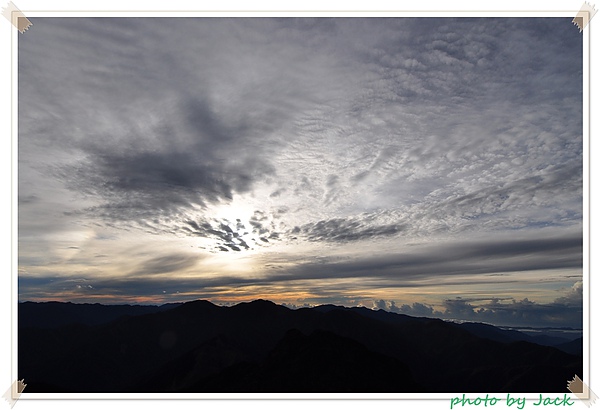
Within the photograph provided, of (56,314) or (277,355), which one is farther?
(56,314)

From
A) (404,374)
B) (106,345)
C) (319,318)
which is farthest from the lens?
(319,318)

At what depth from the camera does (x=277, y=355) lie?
68.9m

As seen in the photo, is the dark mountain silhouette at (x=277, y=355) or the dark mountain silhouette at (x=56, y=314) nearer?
the dark mountain silhouette at (x=277, y=355)

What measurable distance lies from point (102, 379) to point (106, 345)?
1463 centimetres

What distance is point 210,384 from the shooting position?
231 ft

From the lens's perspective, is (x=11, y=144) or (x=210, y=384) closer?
(x=11, y=144)

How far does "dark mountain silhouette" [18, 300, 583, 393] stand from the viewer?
210 feet

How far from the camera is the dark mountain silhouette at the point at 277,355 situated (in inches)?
2522

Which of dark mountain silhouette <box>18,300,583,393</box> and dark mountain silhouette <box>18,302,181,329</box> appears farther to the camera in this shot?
dark mountain silhouette <box>18,302,181,329</box>
